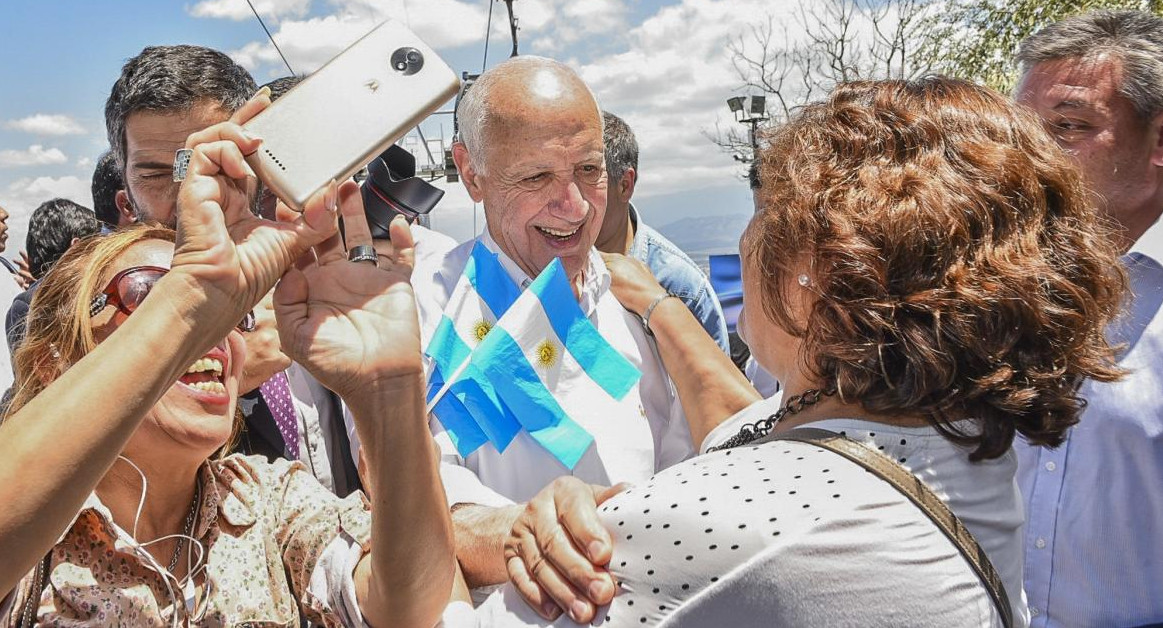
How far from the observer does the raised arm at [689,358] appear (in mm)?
2096

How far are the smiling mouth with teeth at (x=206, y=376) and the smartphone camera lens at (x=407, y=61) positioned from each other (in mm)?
847

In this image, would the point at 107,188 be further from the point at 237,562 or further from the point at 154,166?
the point at 237,562

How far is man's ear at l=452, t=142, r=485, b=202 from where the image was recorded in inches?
107

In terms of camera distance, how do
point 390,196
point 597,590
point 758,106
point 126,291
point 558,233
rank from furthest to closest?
point 758,106 → point 390,196 → point 558,233 → point 126,291 → point 597,590

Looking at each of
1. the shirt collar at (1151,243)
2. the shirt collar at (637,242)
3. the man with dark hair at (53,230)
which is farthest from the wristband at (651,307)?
the man with dark hair at (53,230)

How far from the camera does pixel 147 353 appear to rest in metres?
1.05

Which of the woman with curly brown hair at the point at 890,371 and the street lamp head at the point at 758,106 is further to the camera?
the street lamp head at the point at 758,106

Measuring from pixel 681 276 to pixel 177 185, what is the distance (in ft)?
7.05

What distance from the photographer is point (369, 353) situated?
1.33 m

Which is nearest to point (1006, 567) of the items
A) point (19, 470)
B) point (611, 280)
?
point (19, 470)

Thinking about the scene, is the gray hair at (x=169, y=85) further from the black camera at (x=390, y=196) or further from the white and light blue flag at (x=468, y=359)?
the white and light blue flag at (x=468, y=359)

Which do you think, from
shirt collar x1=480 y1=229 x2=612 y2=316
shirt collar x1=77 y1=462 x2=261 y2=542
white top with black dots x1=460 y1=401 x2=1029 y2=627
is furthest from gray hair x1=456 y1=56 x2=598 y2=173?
white top with black dots x1=460 y1=401 x2=1029 y2=627

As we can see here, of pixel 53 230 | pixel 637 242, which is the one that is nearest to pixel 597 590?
pixel 637 242

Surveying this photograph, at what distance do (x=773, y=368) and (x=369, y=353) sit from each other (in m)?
0.65
